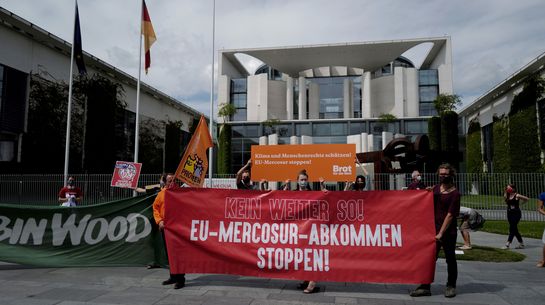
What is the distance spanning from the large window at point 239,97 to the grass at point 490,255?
54.1 m

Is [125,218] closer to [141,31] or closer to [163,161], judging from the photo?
[141,31]

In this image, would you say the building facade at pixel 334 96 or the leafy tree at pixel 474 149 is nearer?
the leafy tree at pixel 474 149

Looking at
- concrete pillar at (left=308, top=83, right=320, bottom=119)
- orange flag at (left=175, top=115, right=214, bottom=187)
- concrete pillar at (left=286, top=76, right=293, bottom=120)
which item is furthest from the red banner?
concrete pillar at (left=308, top=83, right=320, bottom=119)

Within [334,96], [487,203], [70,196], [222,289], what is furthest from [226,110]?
[222,289]

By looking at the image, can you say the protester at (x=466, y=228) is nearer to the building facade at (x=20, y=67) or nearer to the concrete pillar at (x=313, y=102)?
the building facade at (x=20, y=67)

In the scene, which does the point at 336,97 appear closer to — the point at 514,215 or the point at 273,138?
the point at 273,138

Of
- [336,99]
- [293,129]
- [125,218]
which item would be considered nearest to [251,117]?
[293,129]

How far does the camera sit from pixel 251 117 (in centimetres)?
6128

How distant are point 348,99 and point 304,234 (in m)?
55.8

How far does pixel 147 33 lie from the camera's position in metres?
19.6

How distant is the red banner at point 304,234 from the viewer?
547 cm

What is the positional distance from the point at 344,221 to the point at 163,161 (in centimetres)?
4983

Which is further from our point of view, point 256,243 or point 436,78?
point 436,78

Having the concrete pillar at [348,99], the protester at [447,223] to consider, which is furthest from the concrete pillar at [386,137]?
the protester at [447,223]
